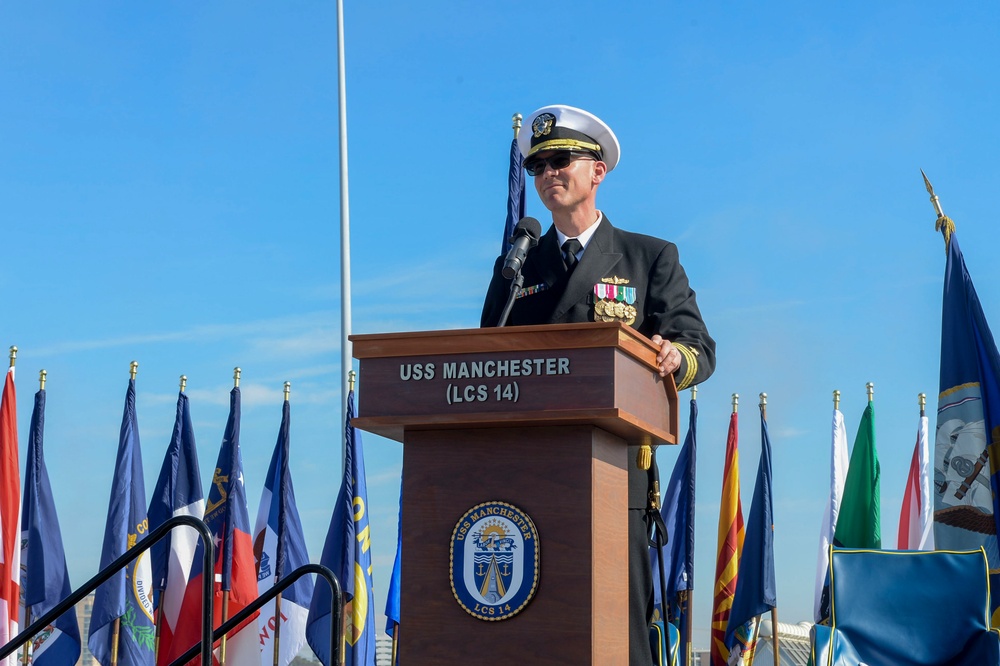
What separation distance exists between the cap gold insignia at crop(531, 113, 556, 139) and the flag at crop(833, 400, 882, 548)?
7182 millimetres

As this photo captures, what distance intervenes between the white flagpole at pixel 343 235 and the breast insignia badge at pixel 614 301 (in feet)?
21.5

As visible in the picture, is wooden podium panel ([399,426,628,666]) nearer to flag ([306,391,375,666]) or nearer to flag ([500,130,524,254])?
flag ([500,130,524,254])

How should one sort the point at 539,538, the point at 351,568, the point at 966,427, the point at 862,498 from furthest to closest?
the point at 351,568, the point at 862,498, the point at 966,427, the point at 539,538

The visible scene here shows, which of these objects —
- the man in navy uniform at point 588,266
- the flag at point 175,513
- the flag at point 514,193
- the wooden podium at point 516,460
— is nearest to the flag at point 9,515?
the flag at point 175,513

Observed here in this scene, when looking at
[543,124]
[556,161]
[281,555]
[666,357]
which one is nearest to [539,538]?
[666,357]

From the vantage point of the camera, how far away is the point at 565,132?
3303 mm

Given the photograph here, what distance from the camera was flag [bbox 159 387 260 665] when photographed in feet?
35.6


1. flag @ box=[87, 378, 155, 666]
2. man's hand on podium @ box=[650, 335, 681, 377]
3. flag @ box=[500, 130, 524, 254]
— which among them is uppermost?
flag @ box=[500, 130, 524, 254]

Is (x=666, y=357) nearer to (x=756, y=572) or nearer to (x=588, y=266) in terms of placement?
(x=588, y=266)

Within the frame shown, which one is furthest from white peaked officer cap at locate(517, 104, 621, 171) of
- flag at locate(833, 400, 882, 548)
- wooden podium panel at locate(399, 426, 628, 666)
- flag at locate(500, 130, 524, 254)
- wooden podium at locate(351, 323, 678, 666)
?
flag at locate(833, 400, 882, 548)

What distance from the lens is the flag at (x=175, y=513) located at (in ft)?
36.3

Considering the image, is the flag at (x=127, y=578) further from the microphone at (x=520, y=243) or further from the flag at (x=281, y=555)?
the microphone at (x=520, y=243)

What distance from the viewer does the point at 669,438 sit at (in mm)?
2912

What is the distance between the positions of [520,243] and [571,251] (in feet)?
1.17
